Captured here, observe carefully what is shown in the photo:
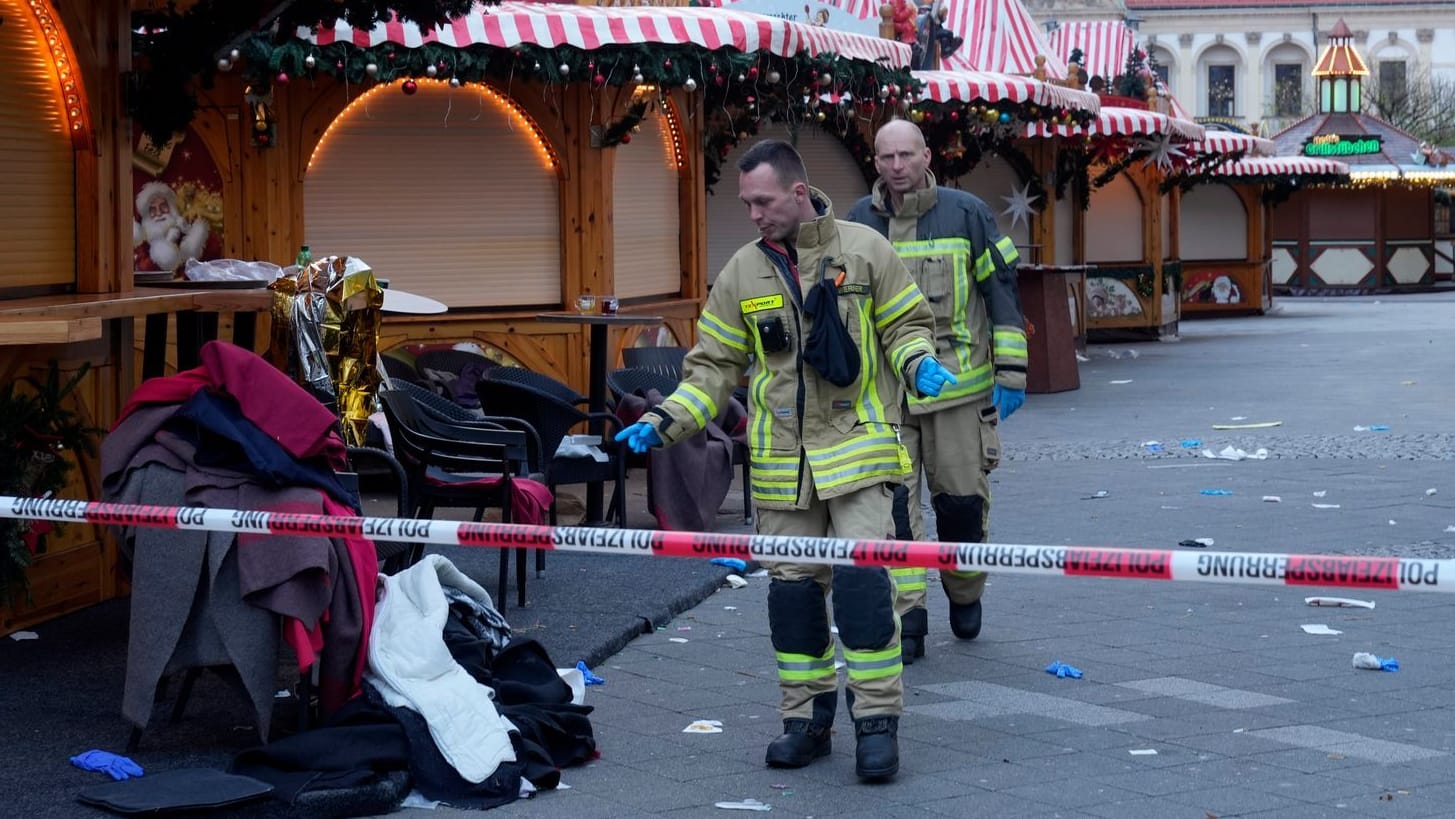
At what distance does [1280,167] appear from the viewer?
34.9 meters

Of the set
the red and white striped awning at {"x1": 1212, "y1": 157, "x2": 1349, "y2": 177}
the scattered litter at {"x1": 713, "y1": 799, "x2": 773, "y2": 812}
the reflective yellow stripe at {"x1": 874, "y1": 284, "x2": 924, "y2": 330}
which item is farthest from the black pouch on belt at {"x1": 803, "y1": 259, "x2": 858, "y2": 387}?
the red and white striped awning at {"x1": 1212, "y1": 157, "x2": 1349, "y2": 177}

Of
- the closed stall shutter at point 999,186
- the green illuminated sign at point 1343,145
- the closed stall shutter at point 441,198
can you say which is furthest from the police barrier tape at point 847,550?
the green illuminated sign at point 1343,145

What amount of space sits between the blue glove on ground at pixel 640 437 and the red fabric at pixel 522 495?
96.3 inches

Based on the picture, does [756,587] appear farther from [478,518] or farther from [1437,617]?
[1437,617]

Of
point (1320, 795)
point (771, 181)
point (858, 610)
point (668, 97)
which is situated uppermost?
point (668, 97)

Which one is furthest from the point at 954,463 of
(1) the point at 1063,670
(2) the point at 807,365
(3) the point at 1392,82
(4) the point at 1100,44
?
(3) the point at 1392,82

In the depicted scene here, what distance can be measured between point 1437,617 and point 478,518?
404cm

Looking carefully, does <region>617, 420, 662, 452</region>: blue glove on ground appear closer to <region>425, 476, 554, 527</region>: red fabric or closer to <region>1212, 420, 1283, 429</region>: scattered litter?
<region>425, 476, 554, 527</region>: red fabric

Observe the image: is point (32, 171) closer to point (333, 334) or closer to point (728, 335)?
point (333, 334)

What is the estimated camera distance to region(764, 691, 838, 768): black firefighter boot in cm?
550

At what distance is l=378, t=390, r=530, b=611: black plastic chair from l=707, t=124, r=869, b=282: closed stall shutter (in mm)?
9067

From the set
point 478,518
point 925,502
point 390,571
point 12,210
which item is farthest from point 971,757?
point 925,502

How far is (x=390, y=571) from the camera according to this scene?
6984 mm

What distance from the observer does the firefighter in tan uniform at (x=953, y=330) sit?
6922mm
